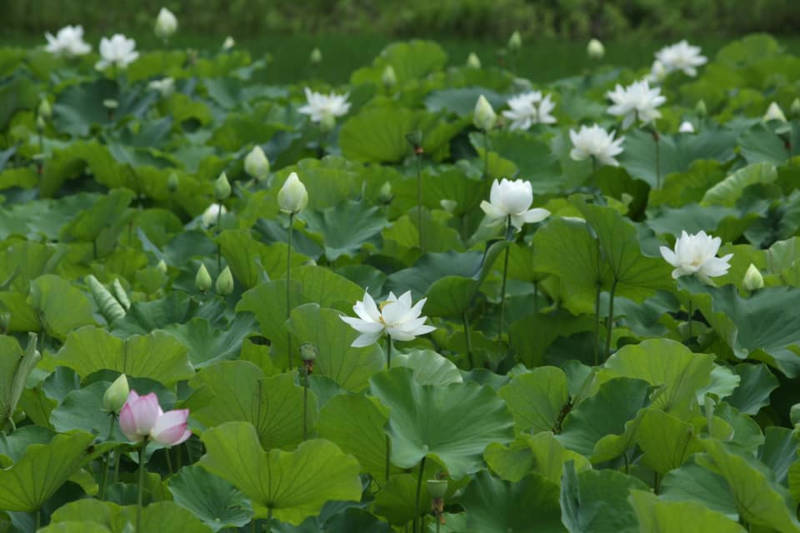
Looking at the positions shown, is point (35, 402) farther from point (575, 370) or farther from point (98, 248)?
point (98, 248)

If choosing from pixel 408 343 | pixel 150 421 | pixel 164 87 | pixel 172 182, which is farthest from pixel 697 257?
pixel 164 87

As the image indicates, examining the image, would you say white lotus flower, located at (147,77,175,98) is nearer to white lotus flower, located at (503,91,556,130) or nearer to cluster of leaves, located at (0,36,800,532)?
cluster of leaves, located at (0,36,800,532)

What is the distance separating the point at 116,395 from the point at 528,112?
1819 millimetres

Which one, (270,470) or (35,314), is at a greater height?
(270,470)

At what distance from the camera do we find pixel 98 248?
2.33m

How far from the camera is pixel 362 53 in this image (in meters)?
5.88

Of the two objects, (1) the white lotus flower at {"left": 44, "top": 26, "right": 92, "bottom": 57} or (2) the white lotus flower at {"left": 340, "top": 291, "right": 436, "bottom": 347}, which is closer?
(2) the white lotus flower at {"left": 340, "top": 291, "right": 436, "bottom": 347}

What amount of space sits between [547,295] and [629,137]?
0.74 metres

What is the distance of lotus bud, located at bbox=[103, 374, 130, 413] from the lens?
128 centimetres

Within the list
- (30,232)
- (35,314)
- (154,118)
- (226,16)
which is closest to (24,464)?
(35,314)

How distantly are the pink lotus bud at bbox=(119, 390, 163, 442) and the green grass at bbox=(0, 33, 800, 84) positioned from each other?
389 centimetres

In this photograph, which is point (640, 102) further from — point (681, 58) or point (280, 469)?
point (280, 469)

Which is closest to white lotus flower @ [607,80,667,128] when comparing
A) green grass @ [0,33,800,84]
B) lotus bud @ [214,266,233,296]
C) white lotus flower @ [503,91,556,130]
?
white lotus flower @ [503,91,556,130]

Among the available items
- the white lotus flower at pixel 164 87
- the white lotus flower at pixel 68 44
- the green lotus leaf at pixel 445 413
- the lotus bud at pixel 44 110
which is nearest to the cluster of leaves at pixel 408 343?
the green lotus leaf at pixel 445 413
